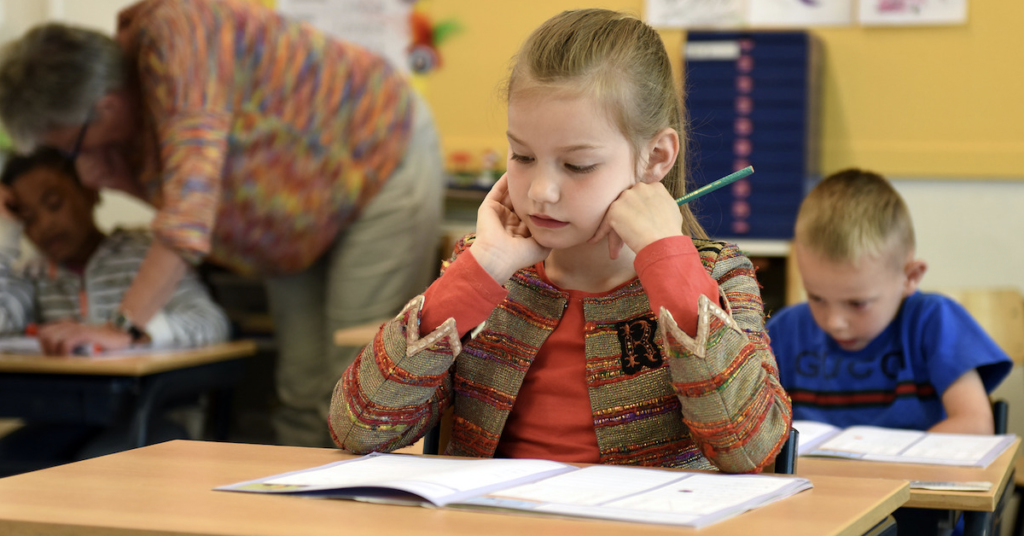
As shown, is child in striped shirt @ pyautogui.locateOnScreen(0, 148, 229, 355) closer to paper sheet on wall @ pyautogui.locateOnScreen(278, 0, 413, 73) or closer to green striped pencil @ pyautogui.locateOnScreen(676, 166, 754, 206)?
paper sheet on wall @ pyautogui.locateOnScreen(278, 0, 413, 73)

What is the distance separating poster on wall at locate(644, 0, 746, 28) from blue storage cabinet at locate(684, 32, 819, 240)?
1.02 feet

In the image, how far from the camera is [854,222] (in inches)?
78.2

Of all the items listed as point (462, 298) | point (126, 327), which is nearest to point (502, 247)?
point (462, 298)

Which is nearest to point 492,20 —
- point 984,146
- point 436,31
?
point 436,31

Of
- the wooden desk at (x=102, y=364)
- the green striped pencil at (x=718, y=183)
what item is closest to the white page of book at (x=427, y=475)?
the green striped pencil at (x=718, y=183)

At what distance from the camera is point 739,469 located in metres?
1.05

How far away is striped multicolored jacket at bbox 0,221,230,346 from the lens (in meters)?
2.90

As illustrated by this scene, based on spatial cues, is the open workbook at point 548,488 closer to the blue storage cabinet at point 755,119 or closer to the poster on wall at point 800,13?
the blue storage cabinet at point 755,119

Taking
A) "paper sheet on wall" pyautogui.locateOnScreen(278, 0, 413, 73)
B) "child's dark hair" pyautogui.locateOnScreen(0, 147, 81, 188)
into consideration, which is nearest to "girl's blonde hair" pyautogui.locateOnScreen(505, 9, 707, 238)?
"child's dark hair" pyautogui.locateOnScreen(0, 147, 81, 188)

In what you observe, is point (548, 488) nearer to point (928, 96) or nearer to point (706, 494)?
point (706, 494)

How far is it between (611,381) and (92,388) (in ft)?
5.52

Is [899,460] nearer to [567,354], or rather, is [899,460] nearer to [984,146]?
[567,354]

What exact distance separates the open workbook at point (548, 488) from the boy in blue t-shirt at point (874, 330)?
1086 millimetres

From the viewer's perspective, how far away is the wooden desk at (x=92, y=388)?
241cm
